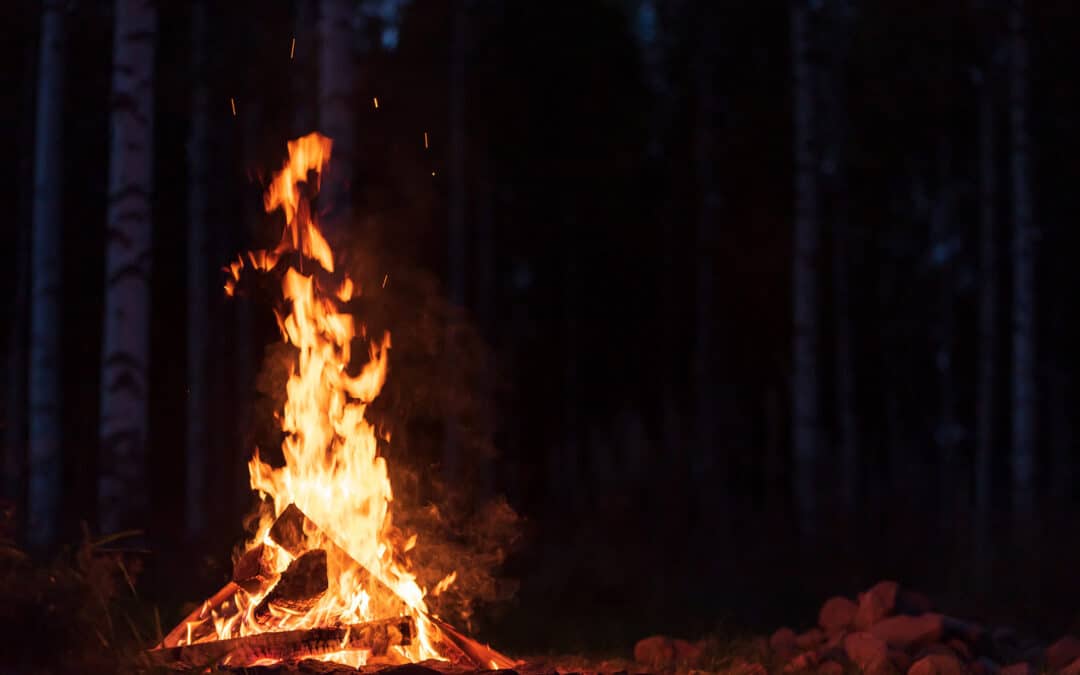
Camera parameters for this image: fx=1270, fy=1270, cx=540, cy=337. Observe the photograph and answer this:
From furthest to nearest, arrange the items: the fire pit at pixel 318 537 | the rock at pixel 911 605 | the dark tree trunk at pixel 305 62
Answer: the dark tree trunk at pixel 305 62, the rock at pixel 911 605, the fire pit at pixel 318 537

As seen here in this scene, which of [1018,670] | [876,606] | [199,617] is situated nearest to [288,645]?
[199,617]

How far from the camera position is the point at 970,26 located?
22.8 m

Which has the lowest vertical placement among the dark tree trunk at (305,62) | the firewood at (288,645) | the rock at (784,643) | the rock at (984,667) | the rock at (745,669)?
the rock at (784,643)

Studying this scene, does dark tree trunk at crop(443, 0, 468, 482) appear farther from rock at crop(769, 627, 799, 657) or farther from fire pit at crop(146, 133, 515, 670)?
fire pit at crop(146, 133, 515, 670)

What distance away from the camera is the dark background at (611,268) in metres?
12.4

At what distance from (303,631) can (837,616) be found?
422 cm

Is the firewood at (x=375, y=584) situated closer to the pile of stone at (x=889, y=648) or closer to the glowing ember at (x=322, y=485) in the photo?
the glowing ember at (x=322, y=485)

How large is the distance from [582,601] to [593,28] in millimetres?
17520

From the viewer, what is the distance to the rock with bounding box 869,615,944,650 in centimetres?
835

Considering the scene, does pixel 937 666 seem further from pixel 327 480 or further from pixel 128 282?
pixel 128 282

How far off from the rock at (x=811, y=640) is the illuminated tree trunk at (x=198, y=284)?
12085mm

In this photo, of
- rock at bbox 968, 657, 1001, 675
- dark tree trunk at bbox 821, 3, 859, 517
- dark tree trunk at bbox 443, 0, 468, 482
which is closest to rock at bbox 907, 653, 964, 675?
rock at bbox 968, 657, 1001, 675

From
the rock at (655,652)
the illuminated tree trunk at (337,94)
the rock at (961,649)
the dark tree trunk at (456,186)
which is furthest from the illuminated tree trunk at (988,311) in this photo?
the illuminated tree trunk at (337,94)

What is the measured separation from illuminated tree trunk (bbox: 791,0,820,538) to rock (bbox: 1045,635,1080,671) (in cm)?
596
